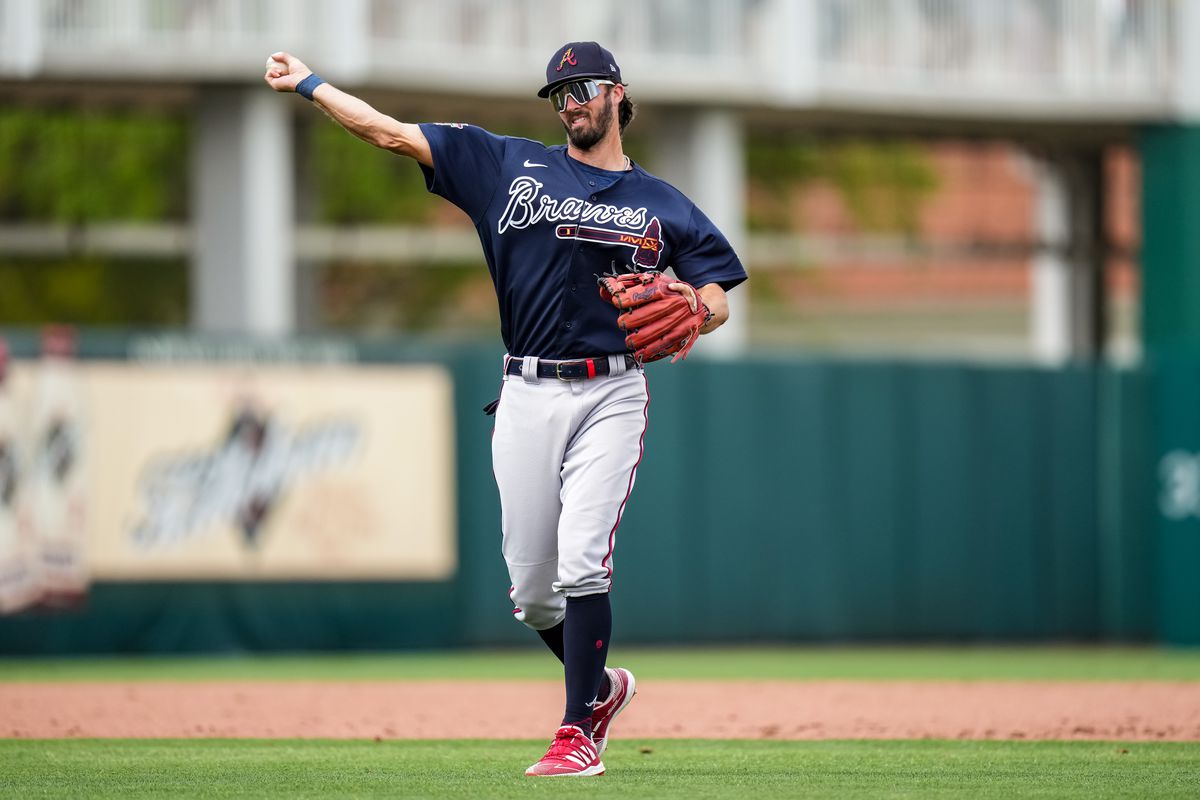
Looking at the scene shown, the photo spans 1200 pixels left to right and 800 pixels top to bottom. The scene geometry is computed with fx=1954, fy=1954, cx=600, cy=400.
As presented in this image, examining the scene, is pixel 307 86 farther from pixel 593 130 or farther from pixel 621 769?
pixel 621 769

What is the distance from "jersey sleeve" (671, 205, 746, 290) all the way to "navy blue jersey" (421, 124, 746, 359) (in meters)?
0.08

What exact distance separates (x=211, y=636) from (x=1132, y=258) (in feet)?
42.2

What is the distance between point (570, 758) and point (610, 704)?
45 centimetres

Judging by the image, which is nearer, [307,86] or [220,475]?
[307,86]

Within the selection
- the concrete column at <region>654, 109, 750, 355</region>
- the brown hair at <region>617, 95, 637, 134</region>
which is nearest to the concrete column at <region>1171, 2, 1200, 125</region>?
the concrete column at <region>654, 109, 750, 355</region>

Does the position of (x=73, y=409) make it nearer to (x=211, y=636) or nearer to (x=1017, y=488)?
(x=211, y=636)

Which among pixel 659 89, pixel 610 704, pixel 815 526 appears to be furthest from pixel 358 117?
pixel 659 89

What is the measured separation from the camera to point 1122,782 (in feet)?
18.4

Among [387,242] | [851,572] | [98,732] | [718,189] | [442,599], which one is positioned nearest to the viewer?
[98,732]

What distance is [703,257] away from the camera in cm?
621

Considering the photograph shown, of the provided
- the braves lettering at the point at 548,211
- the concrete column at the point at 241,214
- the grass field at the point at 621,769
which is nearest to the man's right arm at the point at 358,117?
the braves lettering at the point at 548,211

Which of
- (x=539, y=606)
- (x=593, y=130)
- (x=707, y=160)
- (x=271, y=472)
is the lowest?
(x=271, y=472)

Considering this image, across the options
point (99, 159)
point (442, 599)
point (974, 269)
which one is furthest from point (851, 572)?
point (974, 269)

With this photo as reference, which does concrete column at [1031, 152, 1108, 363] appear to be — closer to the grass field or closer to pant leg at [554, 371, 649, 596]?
the grass field
